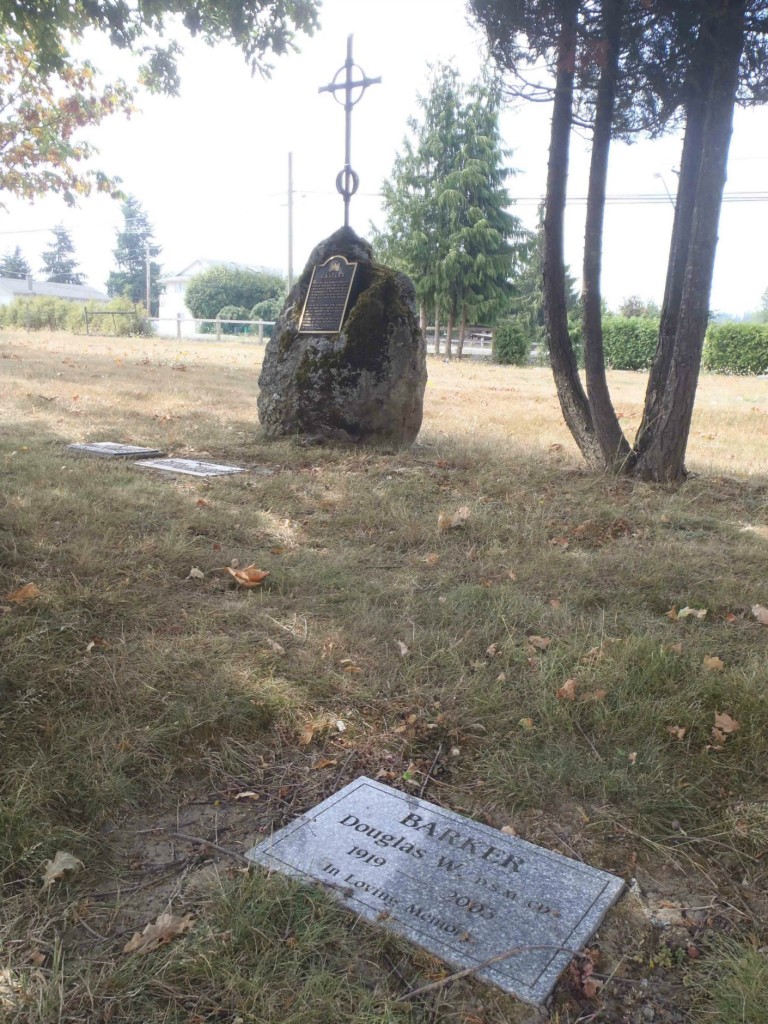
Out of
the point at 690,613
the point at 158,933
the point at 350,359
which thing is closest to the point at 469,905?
the point at 158,933

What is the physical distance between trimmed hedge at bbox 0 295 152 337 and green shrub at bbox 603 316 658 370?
59.7 ft

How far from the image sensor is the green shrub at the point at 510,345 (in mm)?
27828

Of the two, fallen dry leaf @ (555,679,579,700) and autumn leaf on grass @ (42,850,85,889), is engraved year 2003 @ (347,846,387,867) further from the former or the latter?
fallen dry leaf @ (555,679,579,700)

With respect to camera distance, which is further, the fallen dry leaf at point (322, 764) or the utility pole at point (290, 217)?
the utility pole at point (290, 217)

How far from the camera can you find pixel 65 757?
2.35 metres

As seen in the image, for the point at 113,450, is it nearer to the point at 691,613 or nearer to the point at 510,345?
the point at 691,613

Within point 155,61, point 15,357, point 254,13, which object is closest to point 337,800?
point 254,13

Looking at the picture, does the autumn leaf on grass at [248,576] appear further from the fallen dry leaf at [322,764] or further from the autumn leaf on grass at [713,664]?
the autumn leaf on grass at [713,664]

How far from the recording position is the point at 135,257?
7750 centimetres

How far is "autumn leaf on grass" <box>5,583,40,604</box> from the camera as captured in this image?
3.22m

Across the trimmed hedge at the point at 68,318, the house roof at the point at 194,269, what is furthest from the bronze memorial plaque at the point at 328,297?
the house roof at the point at 194,269

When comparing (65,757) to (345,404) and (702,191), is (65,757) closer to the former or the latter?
(345,404)

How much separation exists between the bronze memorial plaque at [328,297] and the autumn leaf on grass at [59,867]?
6.00 meters

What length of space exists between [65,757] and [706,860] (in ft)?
6.29
